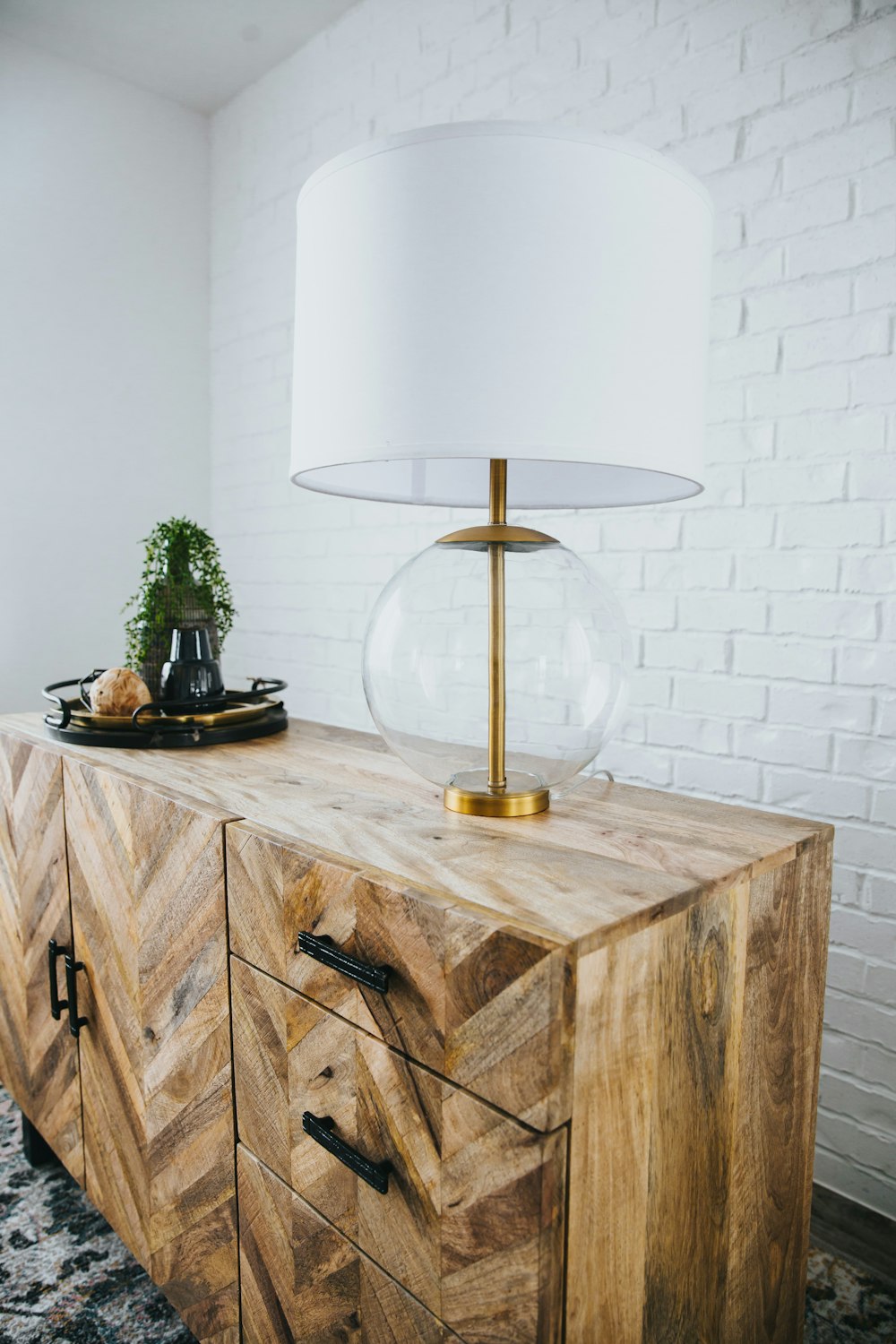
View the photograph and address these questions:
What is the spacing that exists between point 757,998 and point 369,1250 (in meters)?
0.41

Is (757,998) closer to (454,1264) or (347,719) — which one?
(454,1264)

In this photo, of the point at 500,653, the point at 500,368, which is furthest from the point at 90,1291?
the point at 500,368

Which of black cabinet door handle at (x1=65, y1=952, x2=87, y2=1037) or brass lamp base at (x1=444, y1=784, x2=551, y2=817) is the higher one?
brass lamp base at (x1=444, y1=784, x2=551, y2=817)

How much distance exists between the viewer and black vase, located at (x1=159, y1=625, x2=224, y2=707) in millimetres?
1332

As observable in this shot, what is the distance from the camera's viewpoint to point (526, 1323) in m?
0.63

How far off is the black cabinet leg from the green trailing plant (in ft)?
2.58

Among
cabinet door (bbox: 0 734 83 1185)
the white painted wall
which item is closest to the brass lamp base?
cabinet door (bbox: 0 734 83 1185)

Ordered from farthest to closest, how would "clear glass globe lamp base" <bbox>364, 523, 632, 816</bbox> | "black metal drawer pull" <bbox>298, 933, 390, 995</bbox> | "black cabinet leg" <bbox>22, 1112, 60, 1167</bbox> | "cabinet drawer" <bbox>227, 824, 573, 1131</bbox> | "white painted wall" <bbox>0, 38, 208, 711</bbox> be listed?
"white painted wall" <bbox>0, 38, 208, 711</bbox>, "black cabinet leg" <bbox>22, 1112, 60, 1167</bbox>, "clear glass globe lamp base" <bbox>364, 523, 632, 816</bbox>, "black metal drawer pull" <bbox>298, 933, 390, 995</bbox>, "cabinet drawer" <bbox>227, 824, 573, 1131</bbox>

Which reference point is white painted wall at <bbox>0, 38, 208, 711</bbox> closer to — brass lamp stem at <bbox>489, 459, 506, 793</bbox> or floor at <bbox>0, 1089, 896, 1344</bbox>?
floor at <bbox>0, 1089, 896, 1344</bbox>

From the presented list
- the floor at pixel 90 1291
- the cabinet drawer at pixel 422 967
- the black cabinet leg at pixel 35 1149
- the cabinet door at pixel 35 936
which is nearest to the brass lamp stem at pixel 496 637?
the cabinet drawer at pixel 422 967

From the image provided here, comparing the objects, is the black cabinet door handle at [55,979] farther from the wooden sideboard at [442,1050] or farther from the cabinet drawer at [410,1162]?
the cabinet drawer at [410,1162]

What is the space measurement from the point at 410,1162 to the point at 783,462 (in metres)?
1.10

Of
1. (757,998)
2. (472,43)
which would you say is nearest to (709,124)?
(472,43)

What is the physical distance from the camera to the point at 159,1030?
103cm
